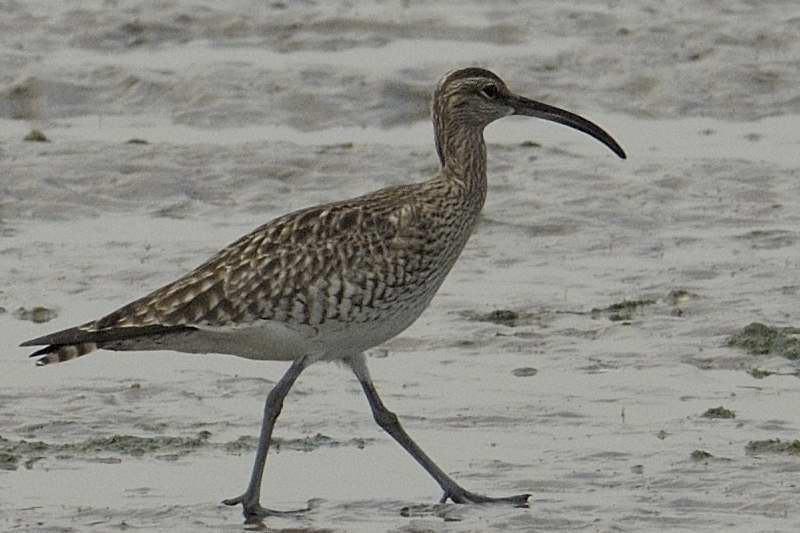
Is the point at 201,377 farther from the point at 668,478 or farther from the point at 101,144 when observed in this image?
the point at 101,144

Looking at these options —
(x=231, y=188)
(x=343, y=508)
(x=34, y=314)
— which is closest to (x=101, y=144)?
(x=231, y=188)

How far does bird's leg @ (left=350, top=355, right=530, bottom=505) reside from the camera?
9.90m

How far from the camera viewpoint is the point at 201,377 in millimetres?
11594

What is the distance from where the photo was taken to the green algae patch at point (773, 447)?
1030 centimetres

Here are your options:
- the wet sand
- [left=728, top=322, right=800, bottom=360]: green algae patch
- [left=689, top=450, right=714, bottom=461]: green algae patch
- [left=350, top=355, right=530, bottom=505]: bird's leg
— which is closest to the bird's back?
[left=350, top=355, right=530, bottom=505]: bird's leg

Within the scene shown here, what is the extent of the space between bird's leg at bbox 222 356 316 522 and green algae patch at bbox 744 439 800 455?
189 centimetres

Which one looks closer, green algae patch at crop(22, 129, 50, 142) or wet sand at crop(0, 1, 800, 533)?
wet sand at crop(0, 1, 800, 533)

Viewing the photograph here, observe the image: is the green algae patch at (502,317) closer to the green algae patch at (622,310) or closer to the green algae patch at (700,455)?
the green algae patch at (622,310)

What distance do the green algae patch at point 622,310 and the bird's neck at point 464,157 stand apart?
7.15 feet

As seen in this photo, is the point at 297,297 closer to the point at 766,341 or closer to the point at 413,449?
the point at 413,449

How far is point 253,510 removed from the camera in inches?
384

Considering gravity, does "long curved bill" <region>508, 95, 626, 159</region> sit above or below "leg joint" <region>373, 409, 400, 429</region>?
above

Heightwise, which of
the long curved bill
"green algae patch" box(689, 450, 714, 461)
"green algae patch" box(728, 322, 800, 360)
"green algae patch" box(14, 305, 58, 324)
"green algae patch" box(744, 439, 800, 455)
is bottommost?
"green algae patch" box(689, 450, 714, 461)

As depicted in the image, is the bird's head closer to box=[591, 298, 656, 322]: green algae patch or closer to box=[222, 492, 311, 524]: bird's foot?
box=[222, 492, 311, 524]: bird's foot
